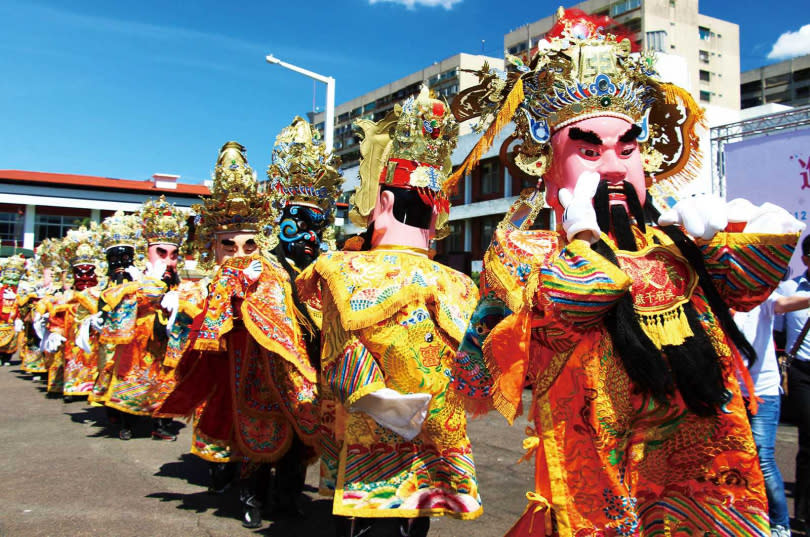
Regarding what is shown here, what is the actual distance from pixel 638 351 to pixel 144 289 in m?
6.54

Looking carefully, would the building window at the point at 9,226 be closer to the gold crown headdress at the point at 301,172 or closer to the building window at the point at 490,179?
the building window at the point at 490,179

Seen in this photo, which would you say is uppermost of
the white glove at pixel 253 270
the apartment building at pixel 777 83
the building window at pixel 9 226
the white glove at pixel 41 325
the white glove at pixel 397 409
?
the apartment building at pixel 777 83

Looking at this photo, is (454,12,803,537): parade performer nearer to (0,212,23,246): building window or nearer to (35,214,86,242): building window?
(35,214,86,242): building window

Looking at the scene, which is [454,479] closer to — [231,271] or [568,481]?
[568,481]

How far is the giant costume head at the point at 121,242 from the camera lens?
8.86 metres

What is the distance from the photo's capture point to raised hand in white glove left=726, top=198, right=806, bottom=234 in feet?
6.93

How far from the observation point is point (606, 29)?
119 inches

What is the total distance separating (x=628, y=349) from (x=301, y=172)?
3.20 meters

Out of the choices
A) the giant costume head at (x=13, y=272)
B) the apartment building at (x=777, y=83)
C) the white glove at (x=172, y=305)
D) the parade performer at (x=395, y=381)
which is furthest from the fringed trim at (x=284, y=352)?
the apartment building at (x=777, y=83)

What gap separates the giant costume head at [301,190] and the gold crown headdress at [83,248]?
680 centimetres

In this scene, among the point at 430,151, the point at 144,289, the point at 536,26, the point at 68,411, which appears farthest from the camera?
the point at 536,26

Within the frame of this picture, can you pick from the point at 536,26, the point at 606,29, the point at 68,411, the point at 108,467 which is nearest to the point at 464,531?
the point at 606,29

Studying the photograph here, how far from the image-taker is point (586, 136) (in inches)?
103

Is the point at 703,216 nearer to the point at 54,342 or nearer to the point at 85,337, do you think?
the point at 85,337
